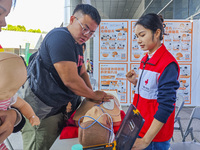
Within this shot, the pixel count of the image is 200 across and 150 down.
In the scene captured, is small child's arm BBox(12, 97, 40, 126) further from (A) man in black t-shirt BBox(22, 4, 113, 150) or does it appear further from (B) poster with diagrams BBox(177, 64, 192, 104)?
(B) poster with diagrams BBox(177, 64, 192, 104)

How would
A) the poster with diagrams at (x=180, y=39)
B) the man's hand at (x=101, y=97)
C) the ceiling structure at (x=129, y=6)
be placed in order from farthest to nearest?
the ceiling structure at (x=129, y=6) < the poster with diagrams at (x=180, y=39) < the man's hand at (x=101, y=97)

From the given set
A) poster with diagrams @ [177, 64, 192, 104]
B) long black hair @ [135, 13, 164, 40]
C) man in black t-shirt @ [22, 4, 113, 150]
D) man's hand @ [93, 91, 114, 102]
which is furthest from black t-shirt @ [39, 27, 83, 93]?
poster with diagrams @ [177, 64, 192, 104]

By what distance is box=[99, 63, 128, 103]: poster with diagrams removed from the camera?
15.9 feet

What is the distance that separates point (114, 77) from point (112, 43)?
3.35 ft

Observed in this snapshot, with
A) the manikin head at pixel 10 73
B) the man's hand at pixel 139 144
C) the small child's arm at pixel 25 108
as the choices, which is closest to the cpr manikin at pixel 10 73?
the manikin head at pixel 10 73

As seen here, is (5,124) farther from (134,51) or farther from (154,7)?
(154,7)

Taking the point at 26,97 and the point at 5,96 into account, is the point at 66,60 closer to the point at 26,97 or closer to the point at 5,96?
the point at 26,97

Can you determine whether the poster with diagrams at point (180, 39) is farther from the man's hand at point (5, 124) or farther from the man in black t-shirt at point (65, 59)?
the man's hand at point (5, 124)

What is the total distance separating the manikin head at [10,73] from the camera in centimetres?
22

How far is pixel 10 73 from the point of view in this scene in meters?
0.23

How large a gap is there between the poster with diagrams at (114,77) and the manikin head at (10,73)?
4.59 m

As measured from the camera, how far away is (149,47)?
3.63 ft

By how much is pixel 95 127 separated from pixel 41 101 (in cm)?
48

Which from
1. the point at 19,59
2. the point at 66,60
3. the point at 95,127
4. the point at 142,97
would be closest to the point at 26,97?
the point at 66,60
